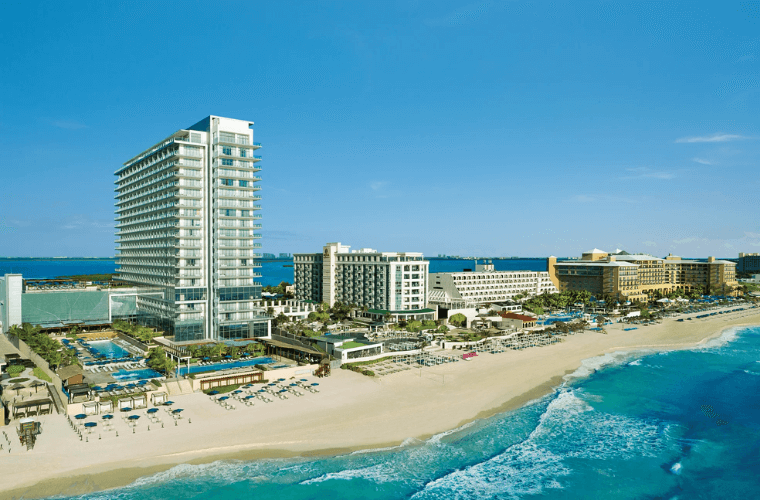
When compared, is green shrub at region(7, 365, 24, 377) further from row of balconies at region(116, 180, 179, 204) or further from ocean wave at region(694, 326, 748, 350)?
ocean wave at region(694, 326, 748, 350)

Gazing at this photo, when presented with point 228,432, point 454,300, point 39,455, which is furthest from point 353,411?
point 454,300

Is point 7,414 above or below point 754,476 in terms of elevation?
above

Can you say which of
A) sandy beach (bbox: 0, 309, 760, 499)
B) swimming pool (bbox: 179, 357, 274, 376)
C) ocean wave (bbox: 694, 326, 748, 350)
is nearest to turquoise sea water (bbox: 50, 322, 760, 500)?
sandy beach (bbox: 0, 309, 760, 499)

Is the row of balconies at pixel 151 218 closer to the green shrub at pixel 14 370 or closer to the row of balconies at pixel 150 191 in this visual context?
the row of balconies at pixel 150 191

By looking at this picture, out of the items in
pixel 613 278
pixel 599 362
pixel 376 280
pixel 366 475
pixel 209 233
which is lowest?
pixel 366 475

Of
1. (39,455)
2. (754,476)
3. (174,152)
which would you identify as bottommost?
(754,476)

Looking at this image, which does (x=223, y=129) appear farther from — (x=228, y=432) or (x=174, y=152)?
(x=228, y=432)

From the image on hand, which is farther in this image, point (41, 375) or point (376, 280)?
point (376, 280)

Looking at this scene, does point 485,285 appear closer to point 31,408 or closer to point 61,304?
point 61,304

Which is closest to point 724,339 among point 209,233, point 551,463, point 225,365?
point 551,463
